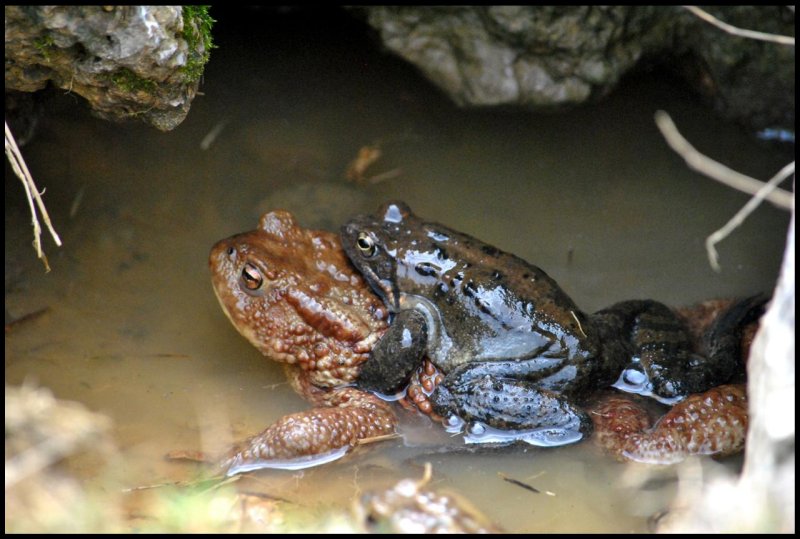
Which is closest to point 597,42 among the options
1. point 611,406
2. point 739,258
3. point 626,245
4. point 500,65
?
point 500,65

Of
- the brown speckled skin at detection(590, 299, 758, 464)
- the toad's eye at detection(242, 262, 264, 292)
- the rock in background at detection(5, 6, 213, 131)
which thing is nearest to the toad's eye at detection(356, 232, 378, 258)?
the toad's eye at detection(242, 262, 264, 292)

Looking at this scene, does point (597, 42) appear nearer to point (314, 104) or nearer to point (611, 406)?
point (314, 104)

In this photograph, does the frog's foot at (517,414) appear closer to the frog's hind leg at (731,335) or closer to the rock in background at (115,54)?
the frog's hind leg at (731,335)

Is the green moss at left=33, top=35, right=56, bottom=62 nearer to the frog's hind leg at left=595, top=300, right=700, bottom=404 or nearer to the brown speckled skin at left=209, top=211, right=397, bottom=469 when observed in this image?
the brown speckled skin at left=209, top=211, right=397, bottom=469

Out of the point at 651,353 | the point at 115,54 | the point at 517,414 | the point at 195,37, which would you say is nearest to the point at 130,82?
the point at 115,54

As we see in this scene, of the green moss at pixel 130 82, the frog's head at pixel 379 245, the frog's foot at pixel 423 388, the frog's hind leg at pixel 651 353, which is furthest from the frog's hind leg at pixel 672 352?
the green moss at pixel 130 82

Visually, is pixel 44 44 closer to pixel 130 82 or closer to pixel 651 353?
pixel 130 82

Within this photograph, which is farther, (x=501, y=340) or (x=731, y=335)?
(x=731, y=335)
